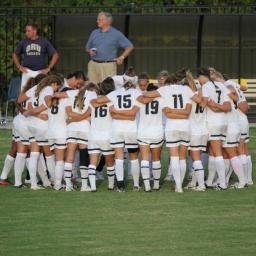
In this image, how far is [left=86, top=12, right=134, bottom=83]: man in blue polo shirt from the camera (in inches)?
953

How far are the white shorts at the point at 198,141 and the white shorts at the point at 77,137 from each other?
5.21 feet

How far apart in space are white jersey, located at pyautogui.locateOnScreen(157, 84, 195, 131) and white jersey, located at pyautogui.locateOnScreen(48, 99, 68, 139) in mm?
1530

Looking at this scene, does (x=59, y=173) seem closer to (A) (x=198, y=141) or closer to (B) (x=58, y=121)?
(B) (x=58, y=121)

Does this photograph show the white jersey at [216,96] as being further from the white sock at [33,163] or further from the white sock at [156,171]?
the white sock at [33,163]

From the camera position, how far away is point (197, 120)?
19938mm

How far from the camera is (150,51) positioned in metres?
32.4

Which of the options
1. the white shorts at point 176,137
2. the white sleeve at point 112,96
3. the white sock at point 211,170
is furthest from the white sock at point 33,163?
the white sock at point 211,170

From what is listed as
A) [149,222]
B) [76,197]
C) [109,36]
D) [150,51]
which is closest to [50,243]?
[149,222]

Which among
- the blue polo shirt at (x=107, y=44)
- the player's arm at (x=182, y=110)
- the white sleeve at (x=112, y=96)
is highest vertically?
the blue polo shirt at (x=107, y=44)

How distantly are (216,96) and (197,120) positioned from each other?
0.46 meters

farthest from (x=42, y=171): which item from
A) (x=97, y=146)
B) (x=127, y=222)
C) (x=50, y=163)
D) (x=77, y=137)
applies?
(x=127, y=222)

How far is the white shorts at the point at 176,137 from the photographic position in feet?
64.6

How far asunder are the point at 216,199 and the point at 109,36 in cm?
600

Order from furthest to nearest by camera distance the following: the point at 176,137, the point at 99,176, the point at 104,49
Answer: the point at 104,49
the point at 99,176
the point at 176,137
